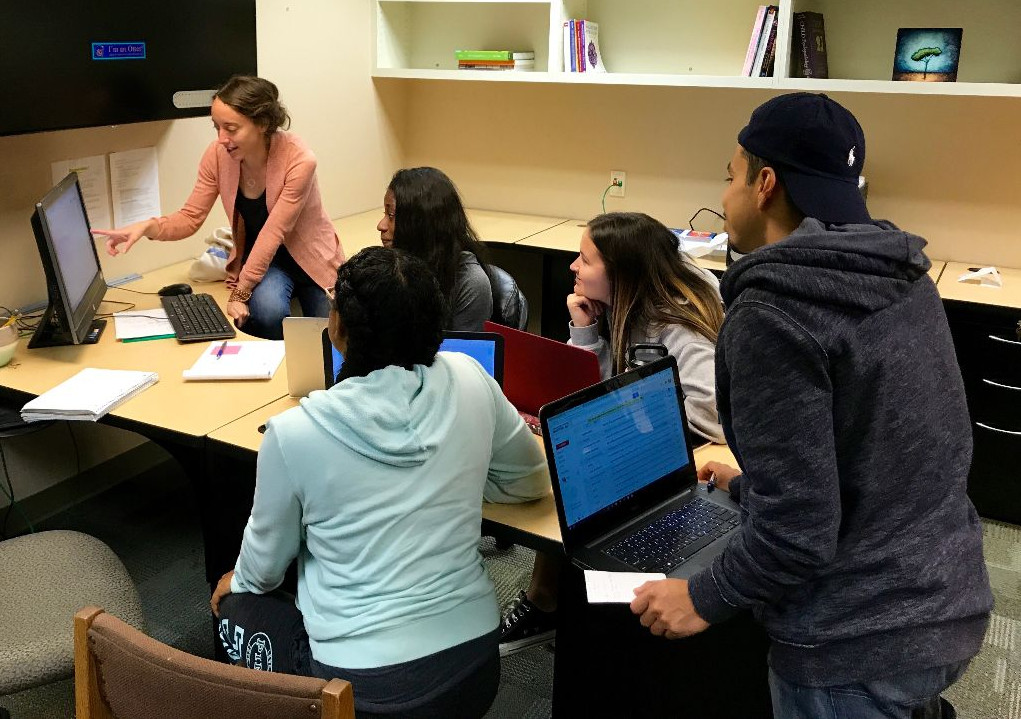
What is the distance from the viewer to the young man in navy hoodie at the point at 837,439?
1.12m

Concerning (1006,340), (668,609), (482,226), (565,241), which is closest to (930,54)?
(1006,340)

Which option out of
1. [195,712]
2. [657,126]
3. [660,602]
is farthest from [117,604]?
[657,126]

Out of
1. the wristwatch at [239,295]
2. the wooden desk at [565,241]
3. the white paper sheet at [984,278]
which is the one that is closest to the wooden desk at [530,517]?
the wristwatch at [239,295]

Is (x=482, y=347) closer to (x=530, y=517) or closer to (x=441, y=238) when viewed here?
(x=530, y=517)

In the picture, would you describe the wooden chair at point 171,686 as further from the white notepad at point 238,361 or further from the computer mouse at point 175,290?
the computer mouse at point 175,290

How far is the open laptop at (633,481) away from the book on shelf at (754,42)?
6.91 feet

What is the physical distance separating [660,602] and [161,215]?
262 cm

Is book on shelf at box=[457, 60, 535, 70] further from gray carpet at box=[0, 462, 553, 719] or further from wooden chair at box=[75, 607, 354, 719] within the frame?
wooden chair at box=[75, 607, 354, 719]

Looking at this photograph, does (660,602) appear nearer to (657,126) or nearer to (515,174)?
(657,126)

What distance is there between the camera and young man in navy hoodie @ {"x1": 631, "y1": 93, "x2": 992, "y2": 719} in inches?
43.9

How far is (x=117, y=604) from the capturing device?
1.83 meters

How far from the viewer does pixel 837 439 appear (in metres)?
1.16

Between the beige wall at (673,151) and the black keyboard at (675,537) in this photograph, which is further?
the beige wall at (673,151)

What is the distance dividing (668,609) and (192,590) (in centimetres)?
178
